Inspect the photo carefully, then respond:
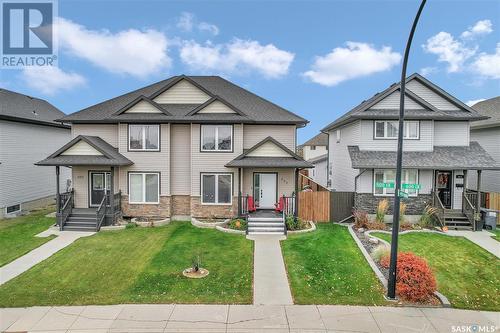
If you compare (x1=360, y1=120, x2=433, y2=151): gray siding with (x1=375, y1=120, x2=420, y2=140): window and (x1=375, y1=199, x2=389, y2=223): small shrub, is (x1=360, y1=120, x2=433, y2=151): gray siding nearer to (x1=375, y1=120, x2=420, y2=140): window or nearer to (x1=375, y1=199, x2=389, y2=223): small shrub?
(x1=375, y1=120, x2=420, y2=140): window

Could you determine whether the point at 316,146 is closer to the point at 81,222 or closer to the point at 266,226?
the point at 266,226

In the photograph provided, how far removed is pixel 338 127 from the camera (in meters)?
23.6

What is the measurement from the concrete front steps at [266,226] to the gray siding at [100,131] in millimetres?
9293

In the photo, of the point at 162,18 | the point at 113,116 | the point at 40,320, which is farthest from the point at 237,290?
the point at 162,18

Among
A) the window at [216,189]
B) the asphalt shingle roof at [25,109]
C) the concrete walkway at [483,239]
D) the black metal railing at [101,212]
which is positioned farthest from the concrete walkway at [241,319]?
the asphalt shingle roof at [25,109]

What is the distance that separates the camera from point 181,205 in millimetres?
18766

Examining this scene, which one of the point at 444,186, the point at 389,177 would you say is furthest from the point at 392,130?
the point at 444,186

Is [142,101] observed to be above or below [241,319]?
above

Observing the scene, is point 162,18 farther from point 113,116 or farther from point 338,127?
point 338,127

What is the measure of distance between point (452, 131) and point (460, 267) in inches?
405

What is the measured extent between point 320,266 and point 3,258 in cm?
1186

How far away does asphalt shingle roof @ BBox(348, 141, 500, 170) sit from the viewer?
17.5 meters

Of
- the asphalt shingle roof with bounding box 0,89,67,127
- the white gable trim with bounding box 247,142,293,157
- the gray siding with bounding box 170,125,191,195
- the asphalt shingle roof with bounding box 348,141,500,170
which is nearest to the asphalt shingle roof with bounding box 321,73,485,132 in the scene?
the asphalt shingle roof with bounding box 348,141,500,170

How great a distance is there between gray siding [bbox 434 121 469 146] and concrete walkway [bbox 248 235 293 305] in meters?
11.6
